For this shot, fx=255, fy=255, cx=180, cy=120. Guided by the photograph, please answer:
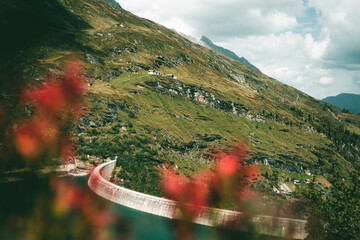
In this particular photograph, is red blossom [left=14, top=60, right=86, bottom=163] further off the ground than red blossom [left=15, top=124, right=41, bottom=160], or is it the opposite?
red blossom [left=14, top=60, right=86, bottom=163]

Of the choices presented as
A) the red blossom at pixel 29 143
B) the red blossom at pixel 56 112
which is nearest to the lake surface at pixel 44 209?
the red blossom at pixel 29 143

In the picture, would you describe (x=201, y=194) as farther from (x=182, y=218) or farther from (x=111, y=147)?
(x=111, y=147)

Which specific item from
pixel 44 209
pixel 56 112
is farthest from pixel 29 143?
pixel 56 112

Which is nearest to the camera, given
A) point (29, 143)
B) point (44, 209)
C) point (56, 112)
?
point (56, 112)

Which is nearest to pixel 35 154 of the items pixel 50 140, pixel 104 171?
pixel 50 140

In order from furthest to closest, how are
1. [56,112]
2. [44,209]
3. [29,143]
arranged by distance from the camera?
[29,143] → [44,209] → [56,112]

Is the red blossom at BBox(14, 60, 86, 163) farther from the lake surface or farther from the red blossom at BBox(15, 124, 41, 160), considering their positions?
the lake surface

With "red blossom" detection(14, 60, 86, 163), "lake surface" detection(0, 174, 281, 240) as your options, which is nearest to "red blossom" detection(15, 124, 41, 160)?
"red blossom" detection(14, 60, 86, 163)

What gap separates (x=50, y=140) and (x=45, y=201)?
623 cm

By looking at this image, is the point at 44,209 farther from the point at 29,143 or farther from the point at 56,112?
the point at 29,143

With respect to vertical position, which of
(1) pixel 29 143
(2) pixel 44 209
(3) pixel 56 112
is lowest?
(2) pixel 44 209

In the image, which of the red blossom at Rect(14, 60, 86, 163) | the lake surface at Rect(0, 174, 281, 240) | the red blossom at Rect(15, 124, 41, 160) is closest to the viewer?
the red blossom at Rect(14, 60, 86, 163)

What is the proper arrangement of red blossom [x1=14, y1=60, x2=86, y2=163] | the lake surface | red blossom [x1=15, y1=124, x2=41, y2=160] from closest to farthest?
1. red blossom [x1=14, y1=60, x2=86, y2=163]
2. red blossom [x1=15, y1=124, x2=41, y2=160]
3. the lake surface

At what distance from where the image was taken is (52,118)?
23.1 m
